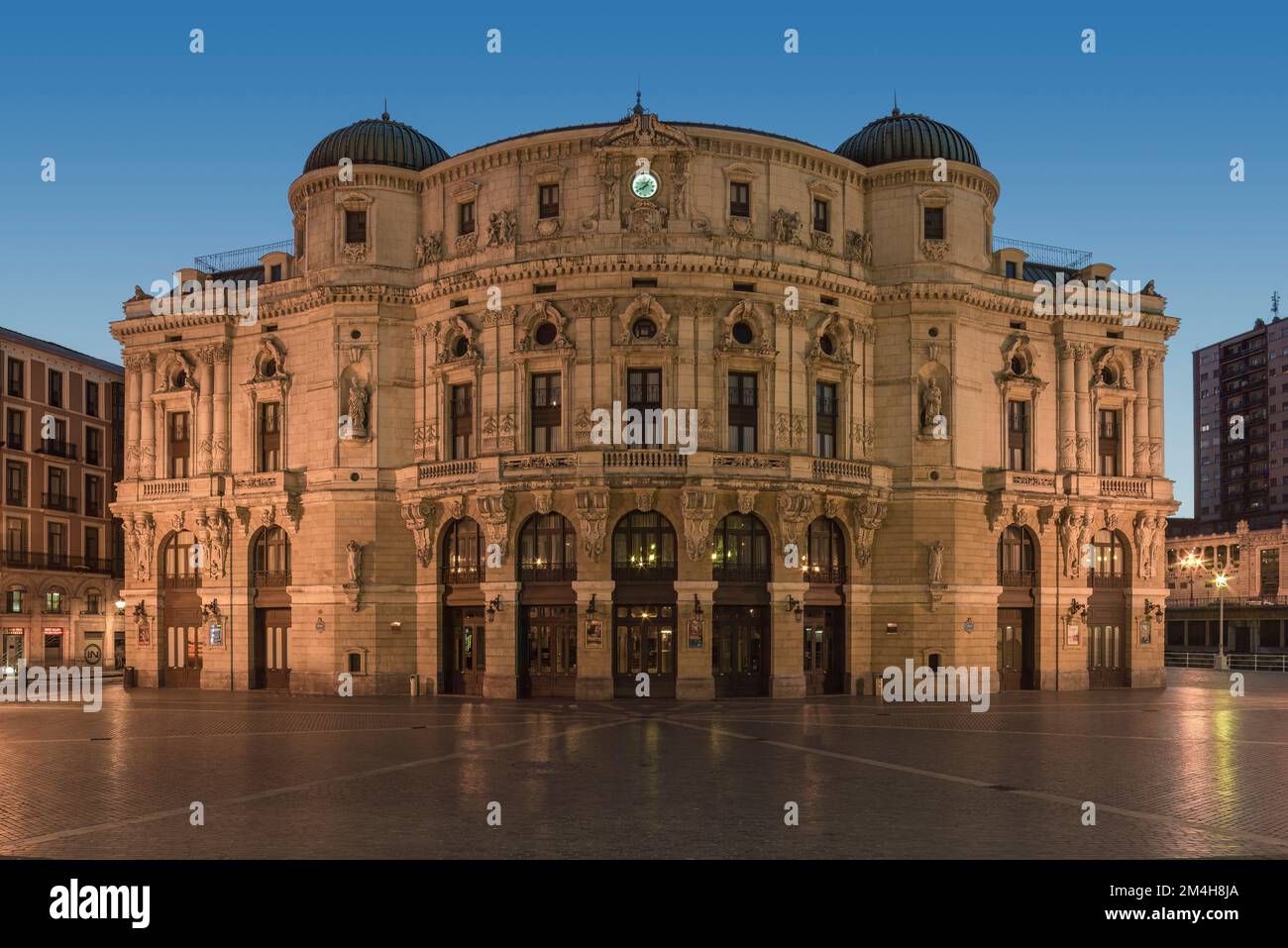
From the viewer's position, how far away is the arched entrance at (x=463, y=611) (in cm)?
5878

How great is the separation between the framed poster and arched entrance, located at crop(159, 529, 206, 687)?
28.7 meters

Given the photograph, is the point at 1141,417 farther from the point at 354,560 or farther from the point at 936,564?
the point at 354,560

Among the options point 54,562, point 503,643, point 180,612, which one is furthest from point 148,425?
point 54,562

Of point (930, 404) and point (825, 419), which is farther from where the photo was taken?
point (930, 404)

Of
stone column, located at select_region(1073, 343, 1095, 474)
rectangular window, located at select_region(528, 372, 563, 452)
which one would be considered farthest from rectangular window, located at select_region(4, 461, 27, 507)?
stone column, located at select_region(1073, 343, 1095, 474)

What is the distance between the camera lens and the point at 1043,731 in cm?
4125

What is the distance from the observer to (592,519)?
178 ft

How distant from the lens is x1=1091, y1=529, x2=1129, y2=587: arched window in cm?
6581

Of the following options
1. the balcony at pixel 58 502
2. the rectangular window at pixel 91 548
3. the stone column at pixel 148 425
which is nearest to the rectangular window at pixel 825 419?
the stone column at pixel 148 425

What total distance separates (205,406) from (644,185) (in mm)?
27573

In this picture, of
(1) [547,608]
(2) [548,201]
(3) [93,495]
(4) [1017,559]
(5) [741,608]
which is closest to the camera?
(5) [741,608]

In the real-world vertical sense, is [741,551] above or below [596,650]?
above

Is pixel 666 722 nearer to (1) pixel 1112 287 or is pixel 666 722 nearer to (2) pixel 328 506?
(2) pixel 328 506

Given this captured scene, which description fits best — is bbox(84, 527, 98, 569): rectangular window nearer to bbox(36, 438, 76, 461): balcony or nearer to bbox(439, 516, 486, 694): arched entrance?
bbox(36, 438, 76, 461): balcony
